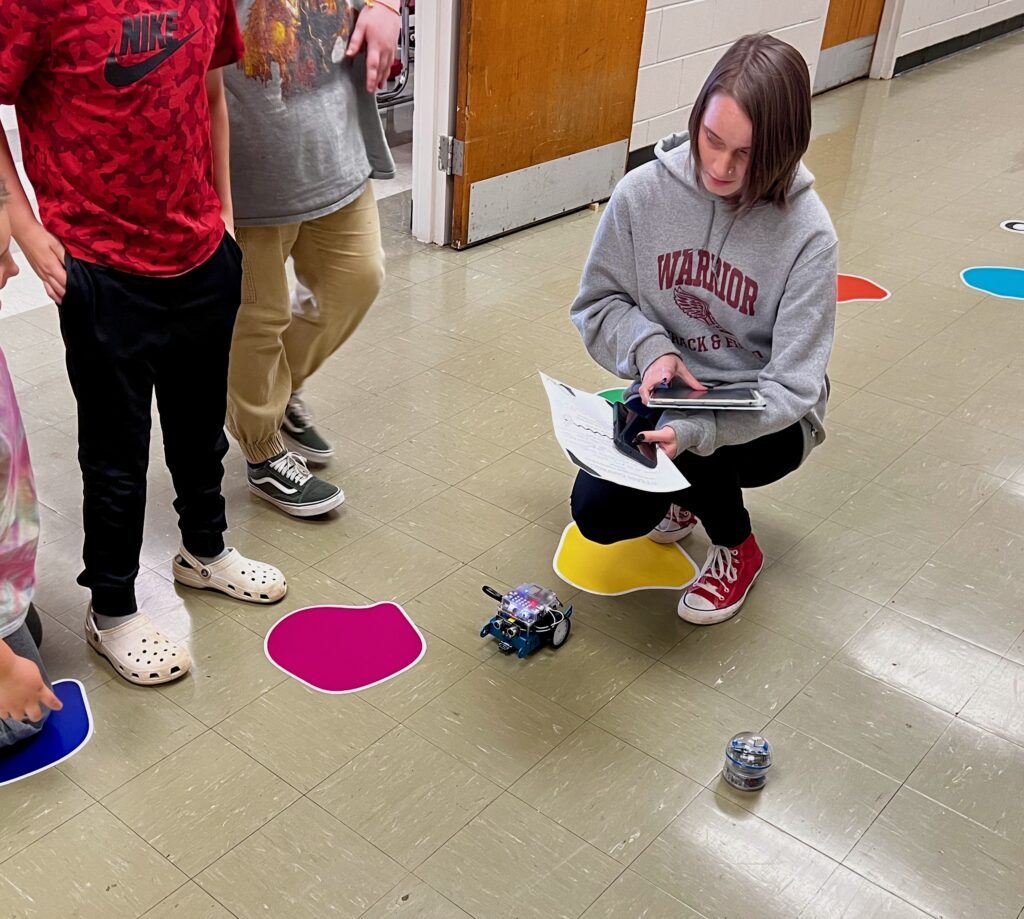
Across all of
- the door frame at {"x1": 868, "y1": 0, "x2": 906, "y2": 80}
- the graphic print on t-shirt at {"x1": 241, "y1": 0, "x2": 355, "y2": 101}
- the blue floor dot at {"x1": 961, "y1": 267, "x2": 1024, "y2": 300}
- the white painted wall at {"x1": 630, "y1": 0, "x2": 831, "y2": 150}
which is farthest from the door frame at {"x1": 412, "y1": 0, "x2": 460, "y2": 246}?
the door frame at {"x1": 868, "y1": 0, "x2": 906, "y2": 80}

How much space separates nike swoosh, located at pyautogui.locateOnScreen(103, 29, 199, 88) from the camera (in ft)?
4.62

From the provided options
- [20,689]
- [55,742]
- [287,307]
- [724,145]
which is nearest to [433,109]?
[287,307]

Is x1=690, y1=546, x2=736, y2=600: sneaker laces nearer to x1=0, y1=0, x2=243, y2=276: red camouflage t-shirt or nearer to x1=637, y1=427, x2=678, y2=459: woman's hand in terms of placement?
x1=637, y1=427, x2=678, y2=459: woman's hand

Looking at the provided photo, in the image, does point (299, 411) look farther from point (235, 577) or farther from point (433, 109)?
point (433, 109)

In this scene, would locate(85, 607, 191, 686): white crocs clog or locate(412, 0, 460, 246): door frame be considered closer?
locate(85, 607, 191, 686): white crocs clog

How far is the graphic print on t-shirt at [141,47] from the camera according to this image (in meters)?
1.41

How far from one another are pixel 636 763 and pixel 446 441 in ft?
3.32

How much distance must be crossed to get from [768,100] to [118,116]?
2.94 ft

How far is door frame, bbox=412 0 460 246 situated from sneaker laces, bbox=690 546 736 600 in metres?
1.88

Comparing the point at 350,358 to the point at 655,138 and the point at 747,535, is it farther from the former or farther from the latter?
the point at 655,138

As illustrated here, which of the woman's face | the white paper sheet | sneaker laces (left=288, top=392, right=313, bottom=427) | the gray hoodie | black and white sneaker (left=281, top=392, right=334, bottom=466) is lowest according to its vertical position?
black and white sneaker (left=281, top=392, right=334, bottom=466)

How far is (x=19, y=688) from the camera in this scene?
1211mm

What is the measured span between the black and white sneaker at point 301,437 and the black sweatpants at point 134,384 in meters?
0.49

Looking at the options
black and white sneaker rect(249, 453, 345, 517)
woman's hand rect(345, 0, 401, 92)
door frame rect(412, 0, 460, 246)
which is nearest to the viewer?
woman's hand rect(345, 0, 401, 92)
